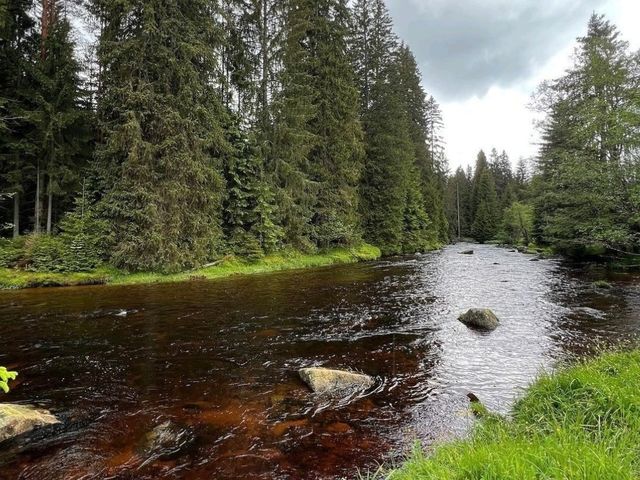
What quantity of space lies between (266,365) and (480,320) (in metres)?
5.60

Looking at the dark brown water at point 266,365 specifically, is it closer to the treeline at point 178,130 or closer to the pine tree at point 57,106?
the treeline at point 178,130

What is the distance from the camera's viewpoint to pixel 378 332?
883 cm

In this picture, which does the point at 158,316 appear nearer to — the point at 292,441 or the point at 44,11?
the point at 292,441

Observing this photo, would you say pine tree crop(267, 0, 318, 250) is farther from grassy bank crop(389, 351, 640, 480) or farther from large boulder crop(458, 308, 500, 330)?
grassy bank crop(389, 351, 640, 480)

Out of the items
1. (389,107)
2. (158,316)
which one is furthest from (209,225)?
(389,107)

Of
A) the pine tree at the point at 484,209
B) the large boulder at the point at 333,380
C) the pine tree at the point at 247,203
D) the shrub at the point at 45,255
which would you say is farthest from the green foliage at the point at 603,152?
the pine tree at the point at 484,209

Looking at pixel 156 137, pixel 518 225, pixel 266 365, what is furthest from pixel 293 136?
pixel 518 225

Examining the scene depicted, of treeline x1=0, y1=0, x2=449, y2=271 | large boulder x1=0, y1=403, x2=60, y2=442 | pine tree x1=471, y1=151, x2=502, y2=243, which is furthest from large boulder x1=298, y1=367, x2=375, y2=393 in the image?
pine tree x1=471, y1=151, x2=502, y2=243

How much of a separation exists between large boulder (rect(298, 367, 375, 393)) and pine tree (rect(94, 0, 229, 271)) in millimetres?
13668

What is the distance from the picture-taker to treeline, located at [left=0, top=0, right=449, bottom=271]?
17.6 metres

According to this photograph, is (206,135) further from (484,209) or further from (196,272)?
(484,209)

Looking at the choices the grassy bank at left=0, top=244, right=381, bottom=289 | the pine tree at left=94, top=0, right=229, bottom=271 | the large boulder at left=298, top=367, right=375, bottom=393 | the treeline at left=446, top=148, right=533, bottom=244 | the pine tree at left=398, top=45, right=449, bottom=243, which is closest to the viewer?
the large boulder at left=298, top=367, right=375, bottom=393

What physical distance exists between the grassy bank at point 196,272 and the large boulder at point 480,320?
1301 centimetres

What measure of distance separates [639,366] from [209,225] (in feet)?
59.8
